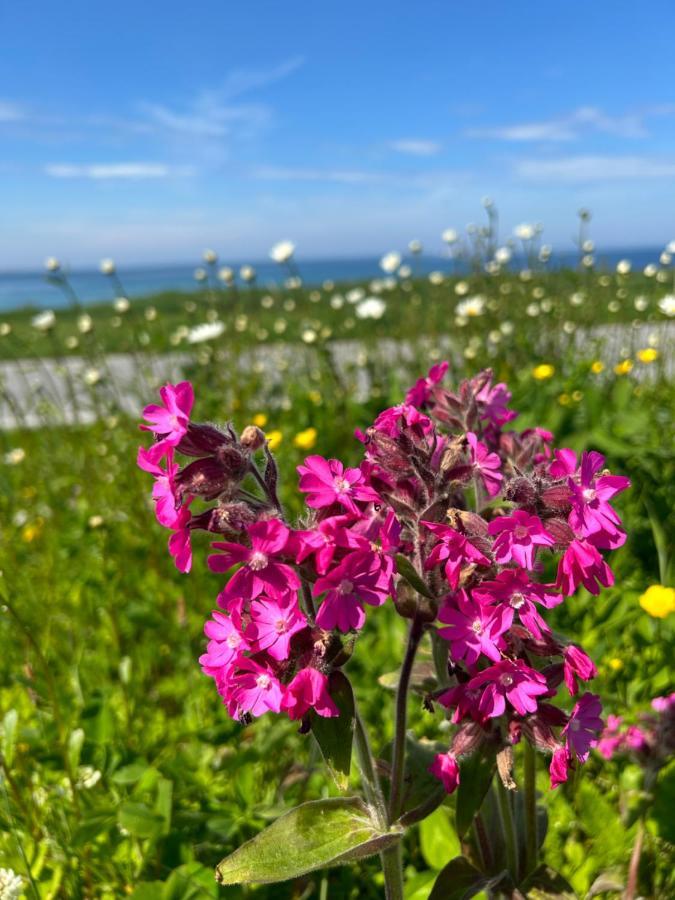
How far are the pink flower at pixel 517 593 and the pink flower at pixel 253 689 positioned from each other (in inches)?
14.1

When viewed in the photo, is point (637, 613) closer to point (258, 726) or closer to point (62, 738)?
point (258, 726)

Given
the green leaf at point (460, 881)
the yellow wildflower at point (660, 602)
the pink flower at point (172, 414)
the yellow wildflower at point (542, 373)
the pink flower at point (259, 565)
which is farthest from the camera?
the yellow wildflower at point (542, 373)

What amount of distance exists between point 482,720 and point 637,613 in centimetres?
127

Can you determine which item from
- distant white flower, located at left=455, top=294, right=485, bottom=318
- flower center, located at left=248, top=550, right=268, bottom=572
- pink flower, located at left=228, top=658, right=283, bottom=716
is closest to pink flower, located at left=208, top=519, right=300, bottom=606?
flower center, located at left=248, top=550, right=268, bottom=572

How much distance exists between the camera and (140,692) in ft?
8.89

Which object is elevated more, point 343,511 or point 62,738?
point 343,511

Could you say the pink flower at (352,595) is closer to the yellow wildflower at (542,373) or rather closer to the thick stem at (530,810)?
the thick stem at (530,810)

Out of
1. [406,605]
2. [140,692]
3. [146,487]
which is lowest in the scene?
[140,692]

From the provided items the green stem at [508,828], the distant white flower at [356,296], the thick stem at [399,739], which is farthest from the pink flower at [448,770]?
the distant white flower at [356,296]

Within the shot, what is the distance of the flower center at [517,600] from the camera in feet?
3.58

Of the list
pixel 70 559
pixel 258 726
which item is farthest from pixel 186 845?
pixel 70 559

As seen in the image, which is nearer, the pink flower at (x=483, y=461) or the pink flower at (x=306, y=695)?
the pink flower at (x=306, y=695)

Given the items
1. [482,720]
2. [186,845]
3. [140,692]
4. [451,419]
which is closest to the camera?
[482,720]

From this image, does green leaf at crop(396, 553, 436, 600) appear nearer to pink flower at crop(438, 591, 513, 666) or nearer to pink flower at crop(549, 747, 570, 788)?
pink flower at crop(438, 591, 513, 666)
